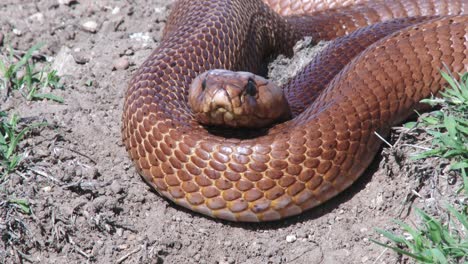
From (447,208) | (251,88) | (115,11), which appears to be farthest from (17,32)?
(447,208)

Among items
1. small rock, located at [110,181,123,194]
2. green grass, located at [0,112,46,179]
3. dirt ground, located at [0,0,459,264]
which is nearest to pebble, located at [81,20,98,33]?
dirt ground, located at [0,0,459,264]

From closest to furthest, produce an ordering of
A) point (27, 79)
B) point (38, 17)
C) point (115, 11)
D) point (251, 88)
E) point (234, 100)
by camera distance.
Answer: point (234, 100), point (251, 88), point (27, 79), point (38, 17), point (115, 11)

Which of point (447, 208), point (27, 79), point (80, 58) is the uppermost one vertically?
point (447, 208)

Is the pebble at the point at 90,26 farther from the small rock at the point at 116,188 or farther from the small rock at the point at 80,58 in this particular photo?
the small rock at the point at 116,188

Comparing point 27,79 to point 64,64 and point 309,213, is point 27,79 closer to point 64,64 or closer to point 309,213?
point 64,64

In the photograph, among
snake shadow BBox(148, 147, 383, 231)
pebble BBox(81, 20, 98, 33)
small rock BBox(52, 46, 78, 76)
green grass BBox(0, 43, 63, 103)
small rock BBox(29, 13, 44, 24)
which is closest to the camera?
snake shadow BBox(148, 147, 383, 231)

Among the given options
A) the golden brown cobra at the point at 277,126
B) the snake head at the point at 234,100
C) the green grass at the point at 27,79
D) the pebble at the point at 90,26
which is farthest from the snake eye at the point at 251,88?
the pebble at the point at 90,26

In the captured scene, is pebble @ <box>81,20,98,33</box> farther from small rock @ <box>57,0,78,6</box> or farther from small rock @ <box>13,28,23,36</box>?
small rock @ <box>13,28,23,36</box>
